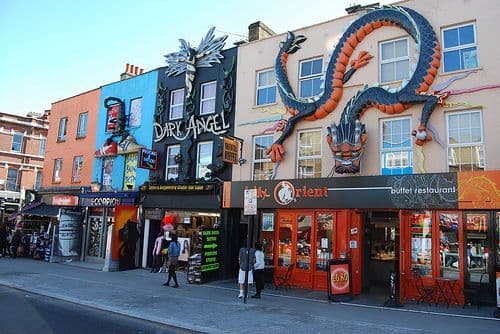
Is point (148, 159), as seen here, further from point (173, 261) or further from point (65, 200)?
point (65, 200)

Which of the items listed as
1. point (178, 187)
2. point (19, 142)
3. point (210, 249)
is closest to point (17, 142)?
point (19, 142)

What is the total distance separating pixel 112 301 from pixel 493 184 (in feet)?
34.6

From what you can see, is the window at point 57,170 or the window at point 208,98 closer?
the window at point 208,98

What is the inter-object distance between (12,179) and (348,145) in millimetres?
33089

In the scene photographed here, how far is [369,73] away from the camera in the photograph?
14.6 metres

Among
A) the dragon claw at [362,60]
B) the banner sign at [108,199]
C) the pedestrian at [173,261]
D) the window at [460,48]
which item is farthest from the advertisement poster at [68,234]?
the window at [460,48]

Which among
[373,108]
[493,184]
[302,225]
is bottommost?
[302,225]

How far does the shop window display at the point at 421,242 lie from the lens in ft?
42.0

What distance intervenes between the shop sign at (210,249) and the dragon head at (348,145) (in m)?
5.44

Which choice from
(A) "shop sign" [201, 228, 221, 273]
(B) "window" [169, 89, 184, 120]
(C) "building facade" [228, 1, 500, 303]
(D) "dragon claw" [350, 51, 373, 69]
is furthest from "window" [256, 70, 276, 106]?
(A) "shop sign" [201, 228, 221, 273]

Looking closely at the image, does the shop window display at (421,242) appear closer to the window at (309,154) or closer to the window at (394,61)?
the window at (309,154)

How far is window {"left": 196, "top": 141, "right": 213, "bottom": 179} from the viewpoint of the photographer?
61.1 ft

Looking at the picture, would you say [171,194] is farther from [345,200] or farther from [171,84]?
[345,200]

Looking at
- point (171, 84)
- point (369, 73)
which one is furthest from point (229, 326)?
point (171, 84)
